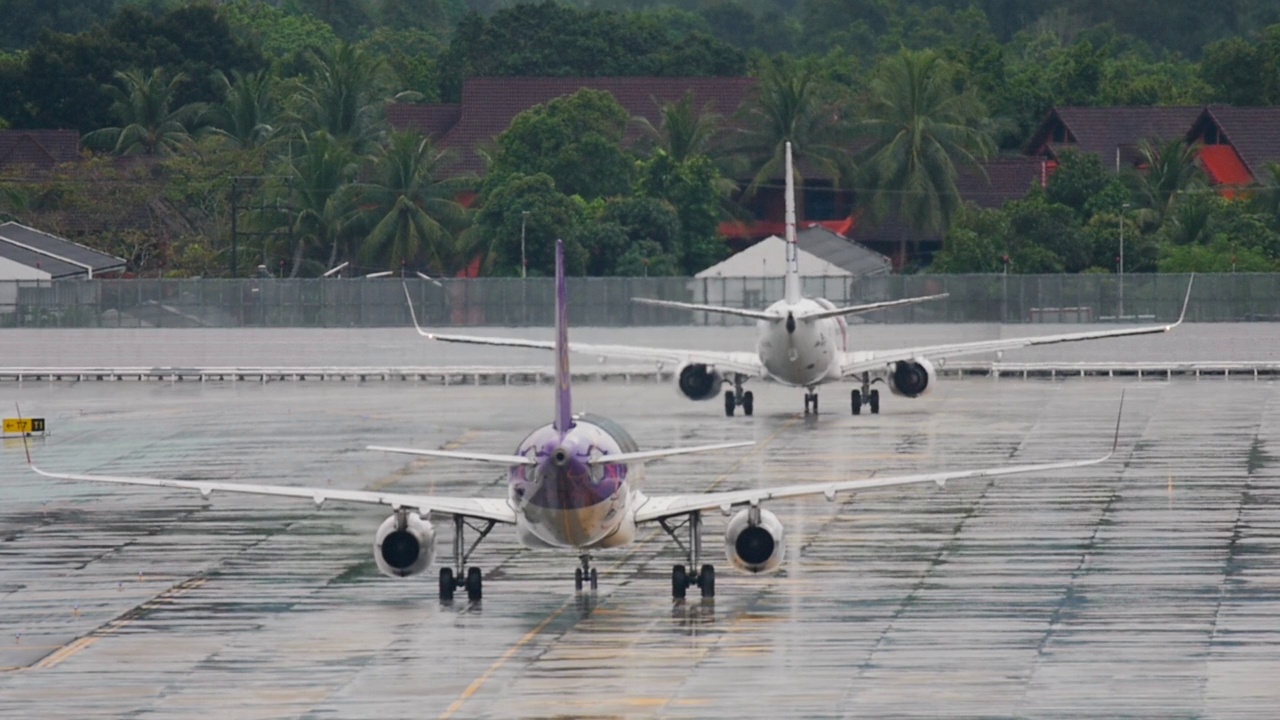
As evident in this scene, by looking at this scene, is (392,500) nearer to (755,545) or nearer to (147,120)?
(755,545)

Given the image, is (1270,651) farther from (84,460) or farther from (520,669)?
(84,460)

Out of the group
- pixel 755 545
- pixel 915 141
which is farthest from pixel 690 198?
pixel 755 545

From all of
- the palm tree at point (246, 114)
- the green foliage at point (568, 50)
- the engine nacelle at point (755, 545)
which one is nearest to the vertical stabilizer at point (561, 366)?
the engine nacelle at point (755, 545)

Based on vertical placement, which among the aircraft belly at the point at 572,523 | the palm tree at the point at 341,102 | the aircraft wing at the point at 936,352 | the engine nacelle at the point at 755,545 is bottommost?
the engine nacelle at the point at 755,545

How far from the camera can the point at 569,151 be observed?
120875 mm

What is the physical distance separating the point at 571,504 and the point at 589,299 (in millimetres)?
55420

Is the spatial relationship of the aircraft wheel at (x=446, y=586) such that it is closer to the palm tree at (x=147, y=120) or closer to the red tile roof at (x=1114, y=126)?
the palm tree at (x=147, y=120)

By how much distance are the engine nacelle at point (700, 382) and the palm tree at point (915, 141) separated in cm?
5030

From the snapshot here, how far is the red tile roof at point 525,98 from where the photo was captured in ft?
456

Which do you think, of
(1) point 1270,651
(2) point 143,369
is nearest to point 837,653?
(1) point 1270,651

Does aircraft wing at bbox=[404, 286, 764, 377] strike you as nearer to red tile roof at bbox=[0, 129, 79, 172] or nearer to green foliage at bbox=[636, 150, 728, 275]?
green foliage at bbox=[636, 150, 728, 275]

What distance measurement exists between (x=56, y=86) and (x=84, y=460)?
285 feet

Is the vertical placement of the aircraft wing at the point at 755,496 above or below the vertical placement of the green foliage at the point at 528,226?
below

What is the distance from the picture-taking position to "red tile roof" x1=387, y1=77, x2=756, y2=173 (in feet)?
456
